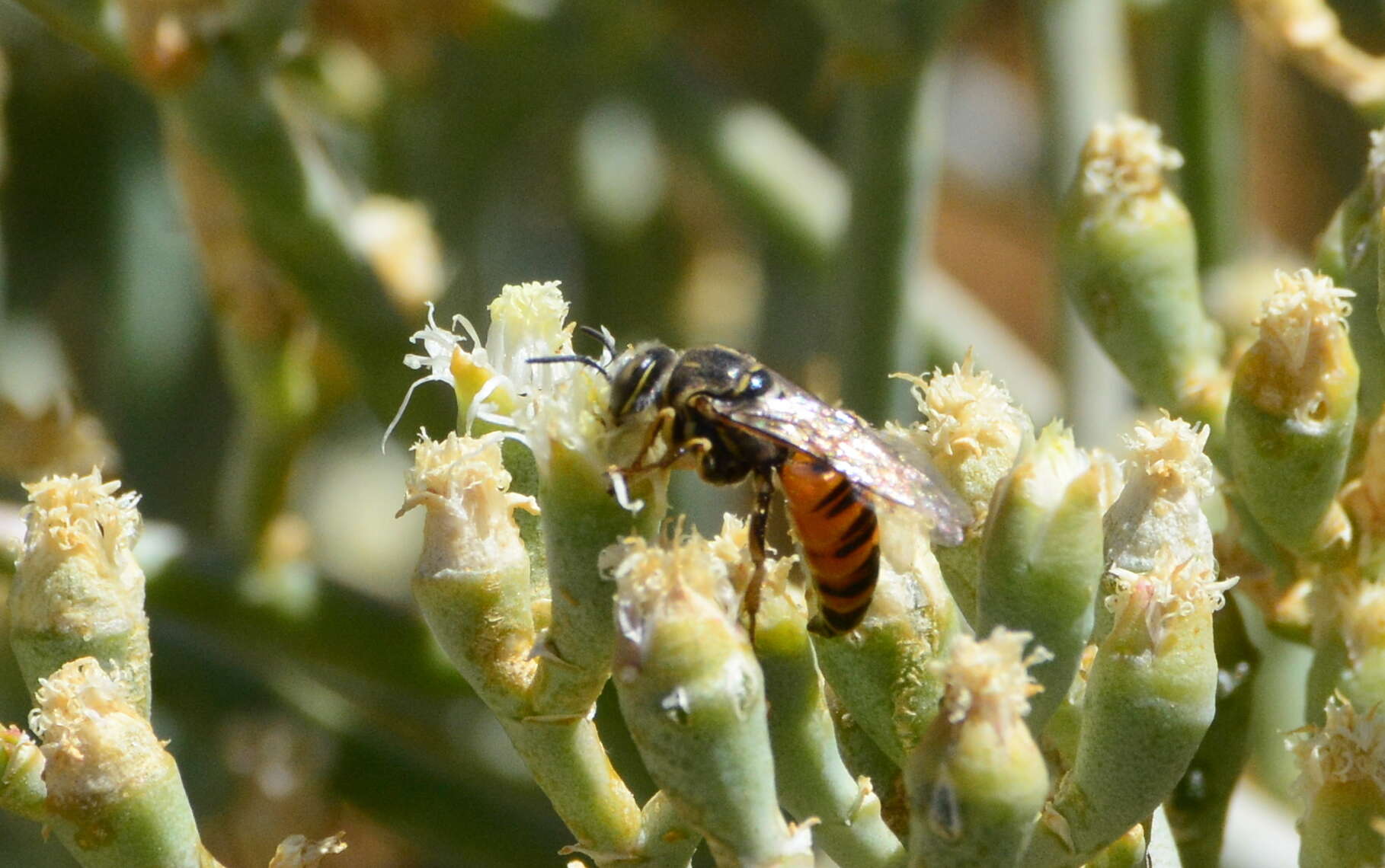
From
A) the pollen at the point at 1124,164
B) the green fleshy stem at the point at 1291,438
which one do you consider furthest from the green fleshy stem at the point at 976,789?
the pollen at the point at 1124,164

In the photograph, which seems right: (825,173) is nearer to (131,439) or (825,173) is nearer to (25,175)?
(131,439)

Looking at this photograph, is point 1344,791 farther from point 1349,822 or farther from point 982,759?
point 982,759

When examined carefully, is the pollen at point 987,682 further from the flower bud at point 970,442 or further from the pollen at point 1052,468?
the flower bud at point 970,442

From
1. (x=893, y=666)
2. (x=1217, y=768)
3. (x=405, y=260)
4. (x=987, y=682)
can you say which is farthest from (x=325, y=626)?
(x=987, y=682)

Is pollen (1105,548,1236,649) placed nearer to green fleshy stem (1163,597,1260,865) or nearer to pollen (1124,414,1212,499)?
pollen (1124,414,1212,499)

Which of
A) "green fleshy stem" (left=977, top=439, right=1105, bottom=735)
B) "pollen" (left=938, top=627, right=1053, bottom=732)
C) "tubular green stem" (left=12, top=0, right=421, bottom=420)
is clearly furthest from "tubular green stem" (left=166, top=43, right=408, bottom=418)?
"pollen" (left=938, top=627, right=1053, bottom=732)

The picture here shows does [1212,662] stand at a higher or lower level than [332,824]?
higher

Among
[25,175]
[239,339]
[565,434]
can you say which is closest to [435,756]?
[239,339]
